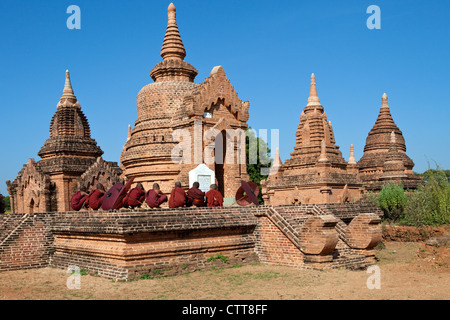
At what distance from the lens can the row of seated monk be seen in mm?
12867

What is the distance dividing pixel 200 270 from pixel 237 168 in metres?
9.02

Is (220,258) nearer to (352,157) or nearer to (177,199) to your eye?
(177,199)

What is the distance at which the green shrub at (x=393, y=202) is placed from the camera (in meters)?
20.4

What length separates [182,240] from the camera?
11242 millimetres

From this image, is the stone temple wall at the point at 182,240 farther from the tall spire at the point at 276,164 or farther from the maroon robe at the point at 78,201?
the tall spire at the point at 276,164

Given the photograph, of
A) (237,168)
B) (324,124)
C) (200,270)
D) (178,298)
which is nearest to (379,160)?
(324,124)

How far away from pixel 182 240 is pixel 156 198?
207cm

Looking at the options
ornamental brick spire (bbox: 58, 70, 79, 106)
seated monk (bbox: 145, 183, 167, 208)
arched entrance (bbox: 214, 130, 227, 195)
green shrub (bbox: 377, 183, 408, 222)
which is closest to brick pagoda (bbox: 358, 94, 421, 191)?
green shrub (bbox: 377, 183, 408, 222)

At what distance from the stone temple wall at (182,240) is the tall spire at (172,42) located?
11845 millimetres

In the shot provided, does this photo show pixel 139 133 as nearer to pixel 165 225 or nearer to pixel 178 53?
pixel 178 53

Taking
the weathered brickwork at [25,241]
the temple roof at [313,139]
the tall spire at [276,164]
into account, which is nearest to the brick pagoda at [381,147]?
the temple roof at [313,139]

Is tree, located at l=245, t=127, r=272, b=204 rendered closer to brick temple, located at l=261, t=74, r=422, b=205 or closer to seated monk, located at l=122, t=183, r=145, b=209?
brick temple, located at l=261, t=74, r=422, b=205
